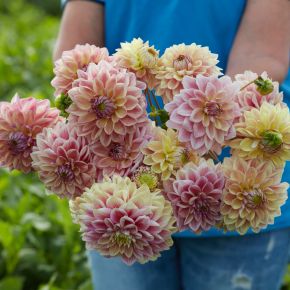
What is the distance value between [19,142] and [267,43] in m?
0.61

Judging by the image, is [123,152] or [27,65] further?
[27,65]

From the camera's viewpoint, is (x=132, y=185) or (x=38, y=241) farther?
(x=38, y=241)

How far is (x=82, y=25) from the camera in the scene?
1850 millimetres

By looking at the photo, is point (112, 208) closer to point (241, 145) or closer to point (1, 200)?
point (241, 145)

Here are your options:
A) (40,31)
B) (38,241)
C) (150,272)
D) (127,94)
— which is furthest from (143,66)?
(40,31)

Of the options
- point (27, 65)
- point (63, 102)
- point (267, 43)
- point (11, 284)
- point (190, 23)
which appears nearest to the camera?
point (63, 102)

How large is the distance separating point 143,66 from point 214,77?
0.47 ft

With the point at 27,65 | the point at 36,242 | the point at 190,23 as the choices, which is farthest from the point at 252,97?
the point at 27,65

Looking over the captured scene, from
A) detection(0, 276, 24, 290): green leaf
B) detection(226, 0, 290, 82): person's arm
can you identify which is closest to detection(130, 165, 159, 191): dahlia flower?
detection(226, 0, 290, 82): person's arm

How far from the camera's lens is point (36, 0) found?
41.8 ft

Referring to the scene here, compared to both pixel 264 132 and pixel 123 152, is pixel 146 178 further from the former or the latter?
pixel 264 132

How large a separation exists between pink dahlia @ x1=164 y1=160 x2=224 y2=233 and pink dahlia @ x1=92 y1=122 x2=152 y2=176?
74 mm

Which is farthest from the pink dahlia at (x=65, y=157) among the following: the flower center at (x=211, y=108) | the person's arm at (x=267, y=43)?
the person's arm at (x=267, y=43)

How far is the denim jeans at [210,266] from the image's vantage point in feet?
5.98
